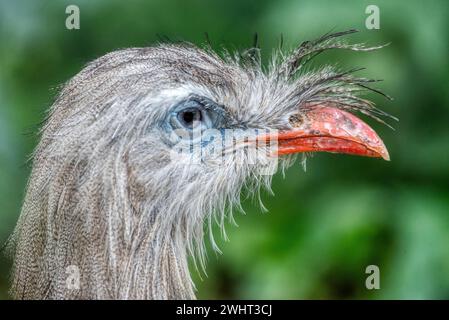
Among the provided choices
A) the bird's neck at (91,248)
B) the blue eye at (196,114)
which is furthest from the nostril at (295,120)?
the bird's neck at (91,248)

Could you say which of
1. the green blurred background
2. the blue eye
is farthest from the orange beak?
the green blurred background

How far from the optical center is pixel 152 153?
254cm

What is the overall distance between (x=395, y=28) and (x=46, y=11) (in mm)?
1649

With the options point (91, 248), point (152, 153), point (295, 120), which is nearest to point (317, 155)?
point (295, 120)

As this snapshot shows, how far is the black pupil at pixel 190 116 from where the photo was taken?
8.45 feet

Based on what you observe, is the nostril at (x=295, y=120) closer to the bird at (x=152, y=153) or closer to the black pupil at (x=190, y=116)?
the bird at (x=152, y=153)

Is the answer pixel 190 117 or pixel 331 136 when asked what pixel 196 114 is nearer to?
pixel 190 117

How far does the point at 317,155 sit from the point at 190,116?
142 centimetres

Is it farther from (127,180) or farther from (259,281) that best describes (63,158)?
(259,281)

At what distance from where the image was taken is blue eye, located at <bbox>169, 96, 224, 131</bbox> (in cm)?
256

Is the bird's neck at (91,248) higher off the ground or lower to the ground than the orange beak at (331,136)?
lower

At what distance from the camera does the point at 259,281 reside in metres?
3.69

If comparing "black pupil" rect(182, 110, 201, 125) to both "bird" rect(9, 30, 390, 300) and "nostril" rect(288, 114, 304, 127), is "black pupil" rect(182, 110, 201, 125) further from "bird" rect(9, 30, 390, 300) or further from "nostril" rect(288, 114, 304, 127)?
"nostril" rect(288, 114, 304, 127)
